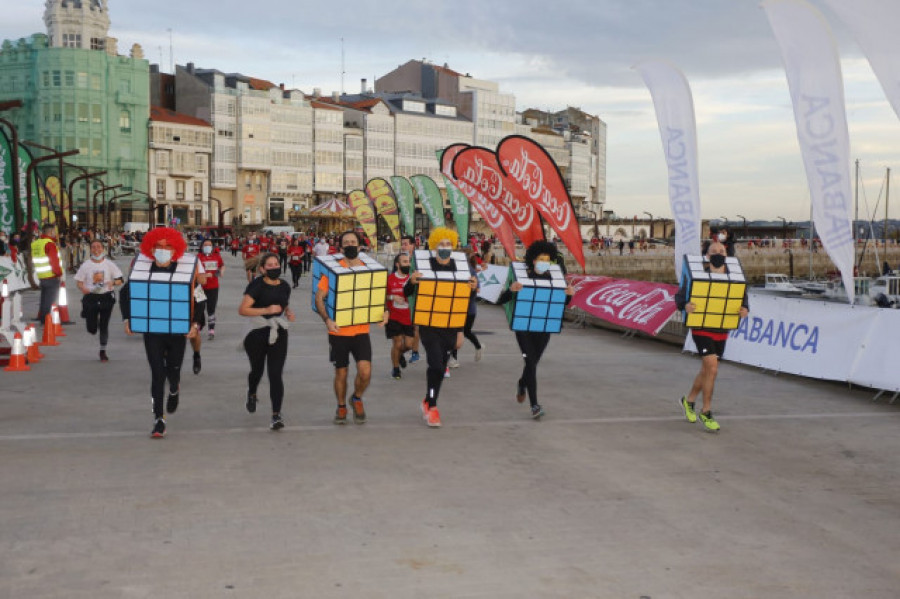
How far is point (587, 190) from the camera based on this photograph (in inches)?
5896

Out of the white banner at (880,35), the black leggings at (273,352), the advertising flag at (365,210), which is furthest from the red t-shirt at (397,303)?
the advertising flag at (365,210)

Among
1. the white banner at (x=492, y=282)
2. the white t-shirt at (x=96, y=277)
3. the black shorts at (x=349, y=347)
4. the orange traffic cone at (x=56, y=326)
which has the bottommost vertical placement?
the orange traffic cone at (x=56, y=326)

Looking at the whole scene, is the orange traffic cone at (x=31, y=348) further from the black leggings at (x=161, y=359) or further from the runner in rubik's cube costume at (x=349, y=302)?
the runner in rubik's cube costume at (x=349, y=302)

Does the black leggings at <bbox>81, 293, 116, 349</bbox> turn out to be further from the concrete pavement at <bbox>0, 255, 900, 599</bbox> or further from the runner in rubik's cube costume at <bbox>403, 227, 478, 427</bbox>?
the runner in rubik's cube costume at <bbox>403, 227, 478, 427</bbox>

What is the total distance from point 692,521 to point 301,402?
5.29 metres

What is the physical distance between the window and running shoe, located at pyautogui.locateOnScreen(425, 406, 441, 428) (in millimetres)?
90708

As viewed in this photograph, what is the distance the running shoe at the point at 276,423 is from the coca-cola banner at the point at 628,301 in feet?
27.5

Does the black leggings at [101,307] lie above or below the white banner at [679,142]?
below

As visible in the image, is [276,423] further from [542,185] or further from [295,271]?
[295,271]

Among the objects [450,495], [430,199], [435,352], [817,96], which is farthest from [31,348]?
[430,199]

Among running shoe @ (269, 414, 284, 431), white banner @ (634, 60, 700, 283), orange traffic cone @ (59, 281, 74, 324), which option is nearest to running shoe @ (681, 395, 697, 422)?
running shoe @ (269, 414, 284, 431)

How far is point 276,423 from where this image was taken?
9.12 meters

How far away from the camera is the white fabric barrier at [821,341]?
1159cm

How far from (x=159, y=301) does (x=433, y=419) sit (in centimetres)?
259
